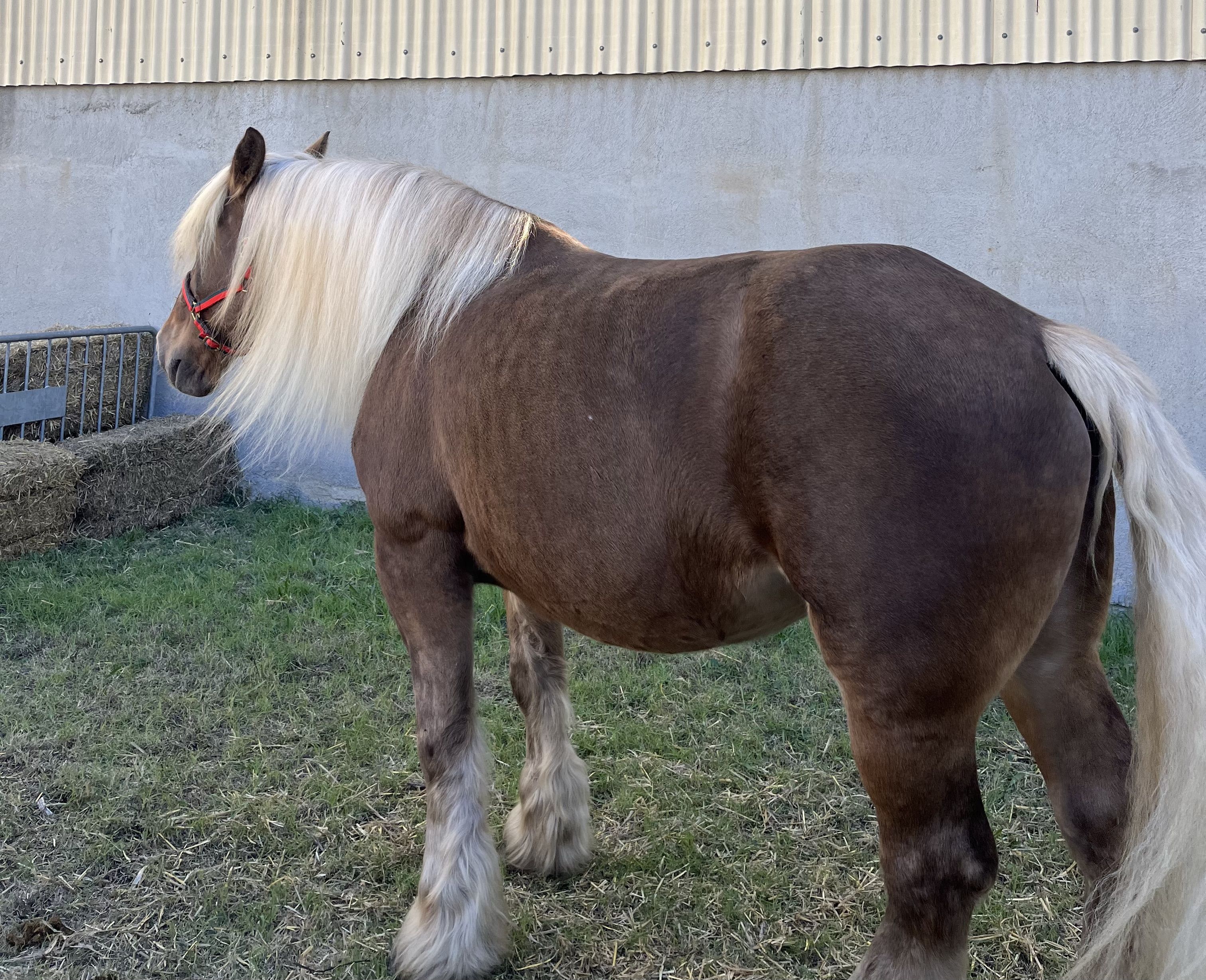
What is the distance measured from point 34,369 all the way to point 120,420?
71cm

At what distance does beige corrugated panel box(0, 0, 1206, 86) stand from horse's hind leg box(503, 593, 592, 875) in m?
3.69

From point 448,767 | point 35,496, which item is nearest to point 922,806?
point 448,767

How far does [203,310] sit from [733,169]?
3312 mm

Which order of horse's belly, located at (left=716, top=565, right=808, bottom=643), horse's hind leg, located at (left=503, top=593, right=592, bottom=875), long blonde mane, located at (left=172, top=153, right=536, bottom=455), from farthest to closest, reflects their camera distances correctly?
horse's hind leg, located at (left=503, top=593, right=592, bottom=875) < long blonde mane, located at (left=172, top=153, right=536, bottom=455) < horse's belly, located at (left=716, top=565, right=808, bottom=643)

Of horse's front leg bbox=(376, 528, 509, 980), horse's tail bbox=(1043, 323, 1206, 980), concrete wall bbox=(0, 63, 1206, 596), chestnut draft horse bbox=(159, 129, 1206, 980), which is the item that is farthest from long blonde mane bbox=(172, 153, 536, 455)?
concrete wall bbox=(0, 63, 1206, 596)

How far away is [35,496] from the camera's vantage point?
5.21m

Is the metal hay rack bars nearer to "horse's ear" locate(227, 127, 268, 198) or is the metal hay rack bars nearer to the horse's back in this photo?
"horse's ear" locate(227, 127, 268, 198)

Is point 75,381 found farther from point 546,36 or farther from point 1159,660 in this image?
point 1159,660

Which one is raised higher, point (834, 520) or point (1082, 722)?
point (834, 520)

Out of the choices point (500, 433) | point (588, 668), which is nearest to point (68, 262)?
point (588, 668)

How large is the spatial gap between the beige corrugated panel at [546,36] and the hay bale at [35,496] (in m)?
2.64

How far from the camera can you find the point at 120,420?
21.2 ft

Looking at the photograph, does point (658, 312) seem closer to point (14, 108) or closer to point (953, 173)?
point (953, 173)

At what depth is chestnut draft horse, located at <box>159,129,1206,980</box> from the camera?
66.8 inches
